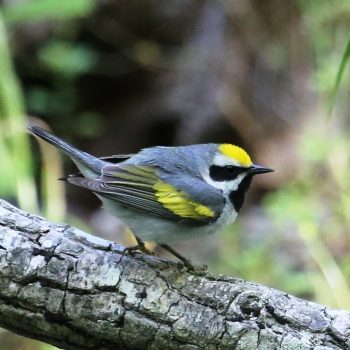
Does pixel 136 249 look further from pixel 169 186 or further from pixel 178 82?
pixel 178 82

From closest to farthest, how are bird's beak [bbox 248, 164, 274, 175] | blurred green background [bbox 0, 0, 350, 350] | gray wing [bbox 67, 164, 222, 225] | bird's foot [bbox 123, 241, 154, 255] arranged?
bird's foot [bbox 123, 241, 154, 255] → gray wing [bbox 67, 164, 222, 225] → bird's beak [bbox 248, 164, 274, 175] → blurred green background [bbox 0, 0, 350, 350]

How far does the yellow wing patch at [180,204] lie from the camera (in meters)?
3.29

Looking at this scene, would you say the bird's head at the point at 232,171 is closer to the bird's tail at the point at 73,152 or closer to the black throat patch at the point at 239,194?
the black throat patch at the point at 239,194

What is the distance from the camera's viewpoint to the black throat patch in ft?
11.4

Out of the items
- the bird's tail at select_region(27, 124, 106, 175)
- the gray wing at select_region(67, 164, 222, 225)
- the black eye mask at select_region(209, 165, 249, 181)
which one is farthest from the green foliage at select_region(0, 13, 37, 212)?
the black eye mask at select_region(209, 165, 249, 181)

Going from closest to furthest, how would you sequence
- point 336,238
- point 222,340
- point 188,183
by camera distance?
1. point 222,340
2. point 188,183
3. point 336,238

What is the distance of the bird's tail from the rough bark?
64 centimetres

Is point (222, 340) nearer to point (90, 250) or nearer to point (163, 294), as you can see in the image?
point (163, 294)

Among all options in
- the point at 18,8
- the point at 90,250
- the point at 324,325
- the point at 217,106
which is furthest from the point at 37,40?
the point at 324,325

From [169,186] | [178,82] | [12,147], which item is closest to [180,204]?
[169,186]

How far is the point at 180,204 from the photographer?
131 inches

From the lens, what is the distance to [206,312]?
269 cm

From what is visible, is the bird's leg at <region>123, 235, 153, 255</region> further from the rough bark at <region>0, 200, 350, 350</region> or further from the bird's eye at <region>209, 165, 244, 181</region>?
the bird's eye at <region>209, 165, 244, 181</region>

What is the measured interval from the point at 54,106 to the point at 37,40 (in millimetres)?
730
